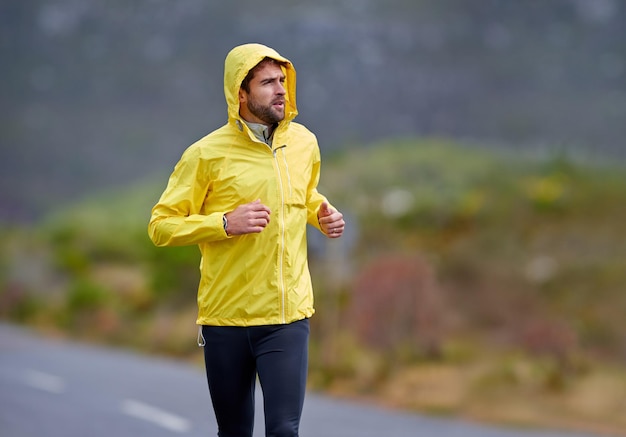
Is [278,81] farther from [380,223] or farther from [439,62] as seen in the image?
[439,62]

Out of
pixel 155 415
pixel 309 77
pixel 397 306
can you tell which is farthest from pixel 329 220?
pixel 309 77

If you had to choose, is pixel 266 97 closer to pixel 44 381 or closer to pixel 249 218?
pixel 249 218

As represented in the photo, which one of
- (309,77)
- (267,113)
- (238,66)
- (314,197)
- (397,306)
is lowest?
(314,197)

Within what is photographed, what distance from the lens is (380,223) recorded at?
23734 millimetres

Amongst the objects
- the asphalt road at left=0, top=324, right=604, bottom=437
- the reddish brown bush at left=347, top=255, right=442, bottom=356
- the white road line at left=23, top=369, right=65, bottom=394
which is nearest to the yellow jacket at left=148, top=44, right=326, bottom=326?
the asphalt road at left=0, top=324, right=604, bottom=437

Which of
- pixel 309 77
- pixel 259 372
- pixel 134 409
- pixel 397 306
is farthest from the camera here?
pixel 309 77

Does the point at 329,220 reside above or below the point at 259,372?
above

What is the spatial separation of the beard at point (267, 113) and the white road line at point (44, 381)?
749cm

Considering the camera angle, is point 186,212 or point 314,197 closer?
point 186,212

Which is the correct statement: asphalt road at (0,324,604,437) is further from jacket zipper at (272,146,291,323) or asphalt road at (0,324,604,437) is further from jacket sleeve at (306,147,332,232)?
jacket zipper at (272,146,291,323)

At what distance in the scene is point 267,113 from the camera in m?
4.56

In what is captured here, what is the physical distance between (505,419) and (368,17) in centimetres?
1783

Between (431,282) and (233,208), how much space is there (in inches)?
421

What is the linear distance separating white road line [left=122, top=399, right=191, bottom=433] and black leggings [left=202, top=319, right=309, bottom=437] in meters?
4.45
